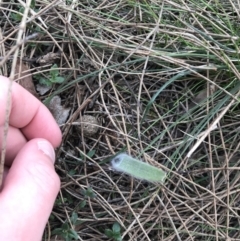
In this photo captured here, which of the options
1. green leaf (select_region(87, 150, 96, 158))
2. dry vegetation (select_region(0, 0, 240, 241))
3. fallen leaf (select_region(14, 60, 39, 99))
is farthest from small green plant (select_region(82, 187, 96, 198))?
fallen leaf (select_region(14, 60, 39, 99))

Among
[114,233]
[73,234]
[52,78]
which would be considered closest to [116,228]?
[114,233]

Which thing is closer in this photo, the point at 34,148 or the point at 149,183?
the point at 34,148

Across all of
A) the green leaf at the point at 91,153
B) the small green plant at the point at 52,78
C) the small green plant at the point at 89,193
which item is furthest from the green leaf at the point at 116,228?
the small green plant at the point at 52,78

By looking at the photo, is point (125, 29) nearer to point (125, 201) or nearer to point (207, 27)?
point (207, 27)

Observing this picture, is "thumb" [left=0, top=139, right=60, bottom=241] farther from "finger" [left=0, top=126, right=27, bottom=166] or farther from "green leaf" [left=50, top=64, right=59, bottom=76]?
"green leaf" [left=50, top=64, right=59, bottom=76]

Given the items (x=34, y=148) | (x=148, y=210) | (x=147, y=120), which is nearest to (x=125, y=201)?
(x=148, y=210)

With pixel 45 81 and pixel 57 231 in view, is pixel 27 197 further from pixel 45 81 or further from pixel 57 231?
pixel 45 81

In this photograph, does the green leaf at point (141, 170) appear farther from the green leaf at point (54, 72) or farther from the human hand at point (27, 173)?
the green leaf at point (54, 72)
